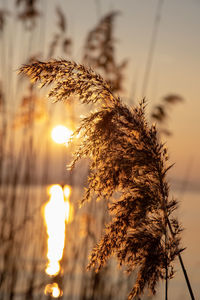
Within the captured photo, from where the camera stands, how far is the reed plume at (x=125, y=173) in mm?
1698

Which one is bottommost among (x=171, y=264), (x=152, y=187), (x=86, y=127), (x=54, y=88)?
(x=171, y=264)

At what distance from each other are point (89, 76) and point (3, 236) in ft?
8.05

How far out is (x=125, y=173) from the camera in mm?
1732

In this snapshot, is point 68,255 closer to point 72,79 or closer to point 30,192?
point 30,192

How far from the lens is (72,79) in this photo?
5.70 ft

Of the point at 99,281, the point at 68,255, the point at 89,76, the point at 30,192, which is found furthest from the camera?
the point at 30,192

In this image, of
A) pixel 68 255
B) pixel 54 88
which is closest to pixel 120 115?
pixel 54 88

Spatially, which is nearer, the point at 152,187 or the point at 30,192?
the point at 152,187

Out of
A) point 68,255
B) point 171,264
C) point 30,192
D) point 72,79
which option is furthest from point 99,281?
point 72,79

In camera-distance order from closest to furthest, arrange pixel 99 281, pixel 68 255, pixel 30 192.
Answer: pixel 99 281 → pixel 68 255 → pixel 30 192

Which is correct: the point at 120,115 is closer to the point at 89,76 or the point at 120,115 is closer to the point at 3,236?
the point at 89,76

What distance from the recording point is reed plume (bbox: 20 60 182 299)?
1.70 meters

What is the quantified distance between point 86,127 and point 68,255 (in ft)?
8.99

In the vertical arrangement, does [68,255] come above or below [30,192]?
below
